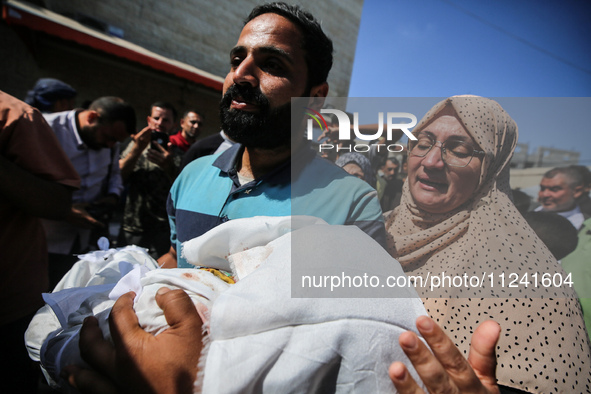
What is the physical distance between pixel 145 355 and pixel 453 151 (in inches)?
38.6

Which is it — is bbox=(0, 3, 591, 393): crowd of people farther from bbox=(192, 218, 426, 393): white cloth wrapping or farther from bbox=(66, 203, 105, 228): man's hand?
bbox=(66, 203, 105, 228): man's hand

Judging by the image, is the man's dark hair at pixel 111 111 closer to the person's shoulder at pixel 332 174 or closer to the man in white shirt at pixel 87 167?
the man in white shirt at pixel 87 167

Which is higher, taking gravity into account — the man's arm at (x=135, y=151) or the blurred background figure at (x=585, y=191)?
the blurred background figure at (x=585, y=191)

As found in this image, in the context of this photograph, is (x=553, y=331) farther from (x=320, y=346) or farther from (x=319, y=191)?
(x=319, y=191)

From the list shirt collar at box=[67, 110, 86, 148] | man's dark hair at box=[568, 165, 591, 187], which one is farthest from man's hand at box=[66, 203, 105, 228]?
man's dark hair at box=[568, 165, 591, 187]

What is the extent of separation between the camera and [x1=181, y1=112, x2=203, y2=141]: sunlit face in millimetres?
4203

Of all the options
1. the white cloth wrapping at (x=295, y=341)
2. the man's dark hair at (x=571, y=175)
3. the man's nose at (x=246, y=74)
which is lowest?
the white cloth wrapping at (x=295, y=341)

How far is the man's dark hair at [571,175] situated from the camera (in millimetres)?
892

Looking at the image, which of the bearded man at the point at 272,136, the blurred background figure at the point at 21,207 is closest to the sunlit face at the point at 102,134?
the blurred background figure at the point at 21,207

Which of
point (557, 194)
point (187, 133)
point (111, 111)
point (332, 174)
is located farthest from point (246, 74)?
point (187, 133)

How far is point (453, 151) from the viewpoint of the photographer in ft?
3.17

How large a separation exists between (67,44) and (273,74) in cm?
700

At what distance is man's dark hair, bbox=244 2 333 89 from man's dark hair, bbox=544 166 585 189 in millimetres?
951

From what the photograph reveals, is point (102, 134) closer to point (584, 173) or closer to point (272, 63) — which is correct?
point (272, 63)
